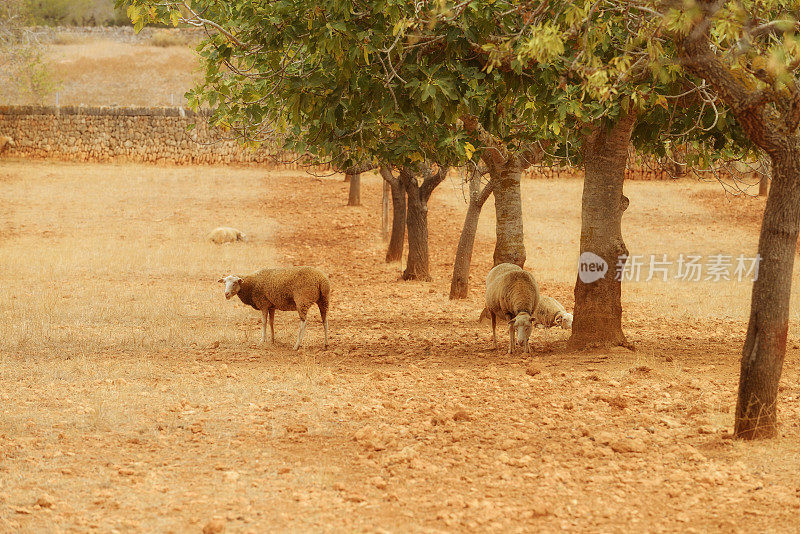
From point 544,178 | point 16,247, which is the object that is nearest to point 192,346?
point 16,247

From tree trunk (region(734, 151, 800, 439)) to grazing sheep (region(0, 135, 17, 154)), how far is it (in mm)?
35864

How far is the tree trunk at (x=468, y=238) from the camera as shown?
51.1ft

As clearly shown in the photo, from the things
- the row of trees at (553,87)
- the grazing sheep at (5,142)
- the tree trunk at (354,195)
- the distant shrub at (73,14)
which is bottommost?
the tree trunk at (354,195)

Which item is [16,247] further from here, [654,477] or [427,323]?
[654,477]

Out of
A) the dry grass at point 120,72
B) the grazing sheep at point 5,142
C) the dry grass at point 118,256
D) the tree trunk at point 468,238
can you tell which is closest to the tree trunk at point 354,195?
the dry grass at point 118,256

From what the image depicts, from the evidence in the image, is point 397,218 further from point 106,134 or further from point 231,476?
point 106,134

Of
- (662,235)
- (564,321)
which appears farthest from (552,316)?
(662,235)

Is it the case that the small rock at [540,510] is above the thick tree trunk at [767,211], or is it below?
below

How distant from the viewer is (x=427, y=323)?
14.1 meters

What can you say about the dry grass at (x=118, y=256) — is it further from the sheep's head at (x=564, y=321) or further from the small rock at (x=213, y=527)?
the small rock at (x=213, y=527)

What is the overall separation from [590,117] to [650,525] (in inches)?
212

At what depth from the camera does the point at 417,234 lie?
19031 mm

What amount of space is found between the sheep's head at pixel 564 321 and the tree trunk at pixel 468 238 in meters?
2.69

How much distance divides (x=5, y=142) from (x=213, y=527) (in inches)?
1393
